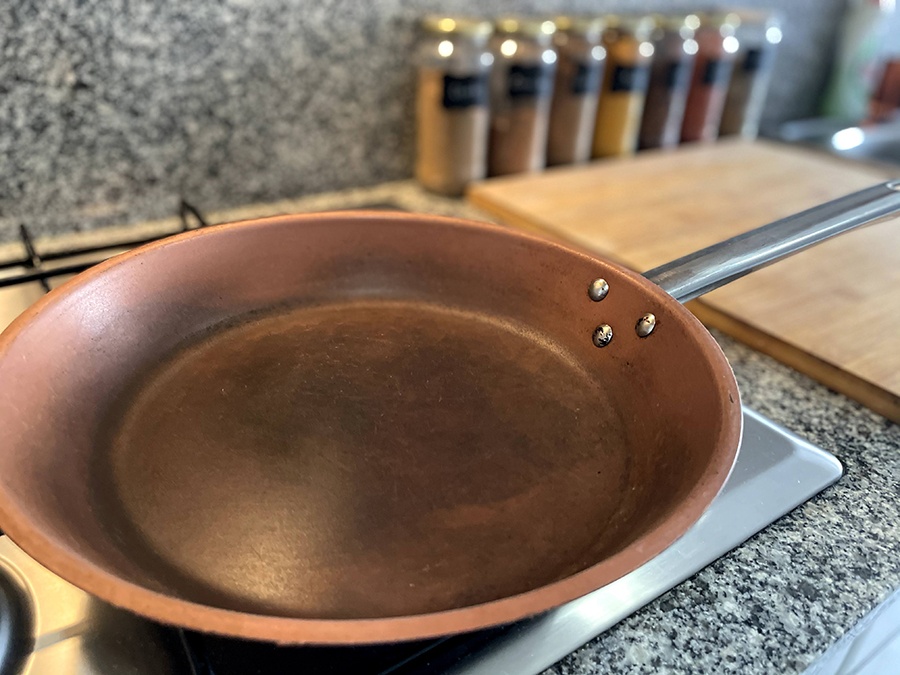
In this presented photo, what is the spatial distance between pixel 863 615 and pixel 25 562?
473mm

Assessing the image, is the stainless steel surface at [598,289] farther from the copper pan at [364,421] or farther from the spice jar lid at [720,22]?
the spice jar lid at [720,22]

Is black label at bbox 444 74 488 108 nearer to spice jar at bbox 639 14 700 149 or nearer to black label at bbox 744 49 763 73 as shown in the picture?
spice jar at bbox 639 14 700 149

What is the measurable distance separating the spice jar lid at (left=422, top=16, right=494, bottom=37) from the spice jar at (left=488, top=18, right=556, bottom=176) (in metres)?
0.04

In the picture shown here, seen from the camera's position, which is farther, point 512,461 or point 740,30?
point 740,30

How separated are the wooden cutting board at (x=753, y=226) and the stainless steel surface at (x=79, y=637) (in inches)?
21.1

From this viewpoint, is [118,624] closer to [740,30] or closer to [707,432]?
[707,432]

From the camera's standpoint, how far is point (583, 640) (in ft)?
1.22

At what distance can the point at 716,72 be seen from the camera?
0.99 metres

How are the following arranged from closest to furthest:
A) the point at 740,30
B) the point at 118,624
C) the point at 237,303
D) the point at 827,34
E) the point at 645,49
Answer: the point at 118,624 < the point at 237,303 < the point at 645,49 < the point at 740,30 < the point at 827,34

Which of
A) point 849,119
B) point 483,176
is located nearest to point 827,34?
point 849,119

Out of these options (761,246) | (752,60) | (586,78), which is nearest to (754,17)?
(752,60)

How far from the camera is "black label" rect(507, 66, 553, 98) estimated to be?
831mm

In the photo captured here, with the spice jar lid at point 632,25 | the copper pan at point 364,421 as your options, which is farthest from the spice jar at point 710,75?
the copper pan at point 364,421

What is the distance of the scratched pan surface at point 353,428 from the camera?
343 mm
